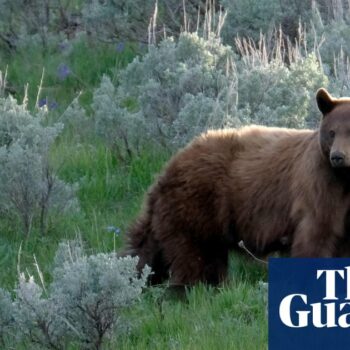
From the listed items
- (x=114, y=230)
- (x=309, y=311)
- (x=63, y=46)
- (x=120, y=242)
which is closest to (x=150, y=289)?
(x=120, y=242)

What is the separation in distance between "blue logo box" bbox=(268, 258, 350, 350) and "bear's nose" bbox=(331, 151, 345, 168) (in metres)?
1.38

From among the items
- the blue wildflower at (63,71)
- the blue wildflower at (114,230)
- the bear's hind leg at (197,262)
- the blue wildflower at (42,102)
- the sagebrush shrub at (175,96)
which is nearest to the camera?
the bear's hind leg at (197,262)

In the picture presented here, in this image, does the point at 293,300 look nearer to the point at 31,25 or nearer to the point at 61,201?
the point at 61,201

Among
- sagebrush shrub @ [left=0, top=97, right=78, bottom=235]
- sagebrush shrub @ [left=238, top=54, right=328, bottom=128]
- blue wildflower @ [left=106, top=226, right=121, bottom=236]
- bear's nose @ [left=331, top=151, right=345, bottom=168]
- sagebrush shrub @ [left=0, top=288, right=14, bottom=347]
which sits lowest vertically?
sagebrush shrub @ [left=0, top=288, right=14, bottom=347]

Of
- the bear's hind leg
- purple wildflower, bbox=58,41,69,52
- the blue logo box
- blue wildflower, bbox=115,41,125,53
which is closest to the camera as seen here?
the blue logo box

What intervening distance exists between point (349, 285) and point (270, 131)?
8.51 ft

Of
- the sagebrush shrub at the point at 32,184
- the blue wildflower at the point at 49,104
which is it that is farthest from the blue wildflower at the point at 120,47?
the sagebrush shrub at the point at 32,184

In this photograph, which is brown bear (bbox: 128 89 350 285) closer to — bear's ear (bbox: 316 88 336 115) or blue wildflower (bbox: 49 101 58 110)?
bear's ear (bbox: 316 88 336 115)

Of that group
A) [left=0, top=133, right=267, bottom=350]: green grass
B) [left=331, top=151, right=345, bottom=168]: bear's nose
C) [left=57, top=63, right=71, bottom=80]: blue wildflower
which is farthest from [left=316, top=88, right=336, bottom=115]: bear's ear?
[left=57, top=63, right=71, bottom=80]: blue wildflower

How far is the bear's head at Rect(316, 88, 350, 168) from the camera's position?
715cm

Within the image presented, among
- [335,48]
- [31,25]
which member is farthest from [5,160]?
[31,25]

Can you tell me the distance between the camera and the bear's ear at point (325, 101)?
7520 mm

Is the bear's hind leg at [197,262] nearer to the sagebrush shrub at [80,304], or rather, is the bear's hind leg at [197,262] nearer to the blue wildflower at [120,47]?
the sagebrush shrub at [80,304]

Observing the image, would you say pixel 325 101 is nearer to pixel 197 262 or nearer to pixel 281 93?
pixel 197 262
